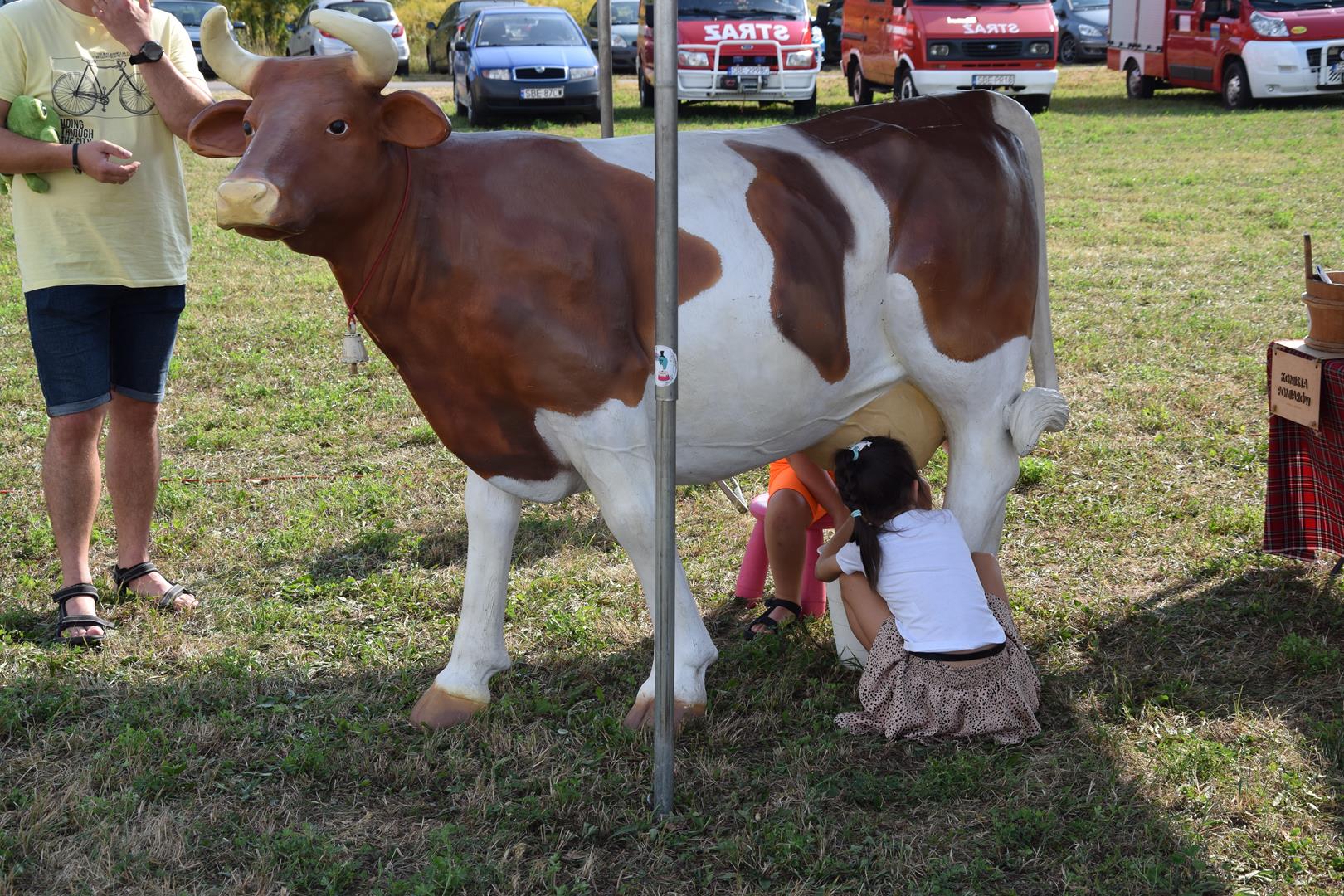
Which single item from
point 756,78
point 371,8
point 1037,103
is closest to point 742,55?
point 756,78

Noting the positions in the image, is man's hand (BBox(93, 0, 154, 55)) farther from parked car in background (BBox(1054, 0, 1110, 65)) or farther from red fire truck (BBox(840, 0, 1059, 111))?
parked car in background (BBox(1054, 0, 1110, 65))

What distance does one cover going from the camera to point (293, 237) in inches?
118

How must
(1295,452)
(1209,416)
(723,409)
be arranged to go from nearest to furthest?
(723,409) < (1295,452) < (1209,416)

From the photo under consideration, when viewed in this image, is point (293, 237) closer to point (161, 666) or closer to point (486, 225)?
point (486, 225)

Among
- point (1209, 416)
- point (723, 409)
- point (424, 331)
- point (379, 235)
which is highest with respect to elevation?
point (379, 235)

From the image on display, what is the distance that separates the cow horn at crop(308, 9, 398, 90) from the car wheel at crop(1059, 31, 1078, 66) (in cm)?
2355

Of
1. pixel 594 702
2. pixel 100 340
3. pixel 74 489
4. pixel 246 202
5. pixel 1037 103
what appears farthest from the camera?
pixel 1037 103

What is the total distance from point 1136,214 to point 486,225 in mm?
8846

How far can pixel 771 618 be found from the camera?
413 cm

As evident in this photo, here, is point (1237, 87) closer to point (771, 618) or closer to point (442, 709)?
point (771, 618)

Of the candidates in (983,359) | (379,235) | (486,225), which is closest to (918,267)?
(983,359)

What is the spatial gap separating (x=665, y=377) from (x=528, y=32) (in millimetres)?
14704

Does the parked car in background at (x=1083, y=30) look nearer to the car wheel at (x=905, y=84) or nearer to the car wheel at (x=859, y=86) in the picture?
the car wheel at (x=859, y=86)

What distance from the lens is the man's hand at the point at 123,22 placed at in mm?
3795
